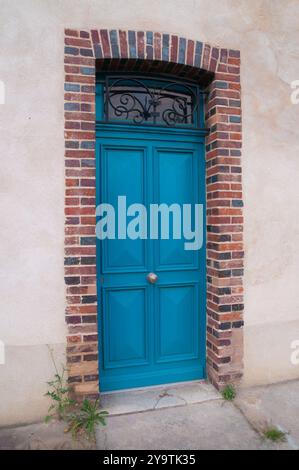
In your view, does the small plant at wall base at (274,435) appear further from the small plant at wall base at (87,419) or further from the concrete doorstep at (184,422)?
the small plant at wall base at (87,419)

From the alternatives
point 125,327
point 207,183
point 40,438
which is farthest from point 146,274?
point 40,438

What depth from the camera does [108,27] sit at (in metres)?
2.86

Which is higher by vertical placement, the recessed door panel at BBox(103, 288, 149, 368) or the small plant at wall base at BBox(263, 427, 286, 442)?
the recessed door panel at BBox(103, 288, 149, 368)

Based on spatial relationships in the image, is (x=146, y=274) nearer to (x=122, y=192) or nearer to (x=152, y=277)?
(x=152, y=277)

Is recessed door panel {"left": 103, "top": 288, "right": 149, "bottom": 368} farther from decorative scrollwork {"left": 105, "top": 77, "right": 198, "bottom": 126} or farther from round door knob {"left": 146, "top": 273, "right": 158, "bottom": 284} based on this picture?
decorative scrollwork {"left": 105, "top": 77, "right": 198, "bottom": 126}

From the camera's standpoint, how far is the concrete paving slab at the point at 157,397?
2.92 meters

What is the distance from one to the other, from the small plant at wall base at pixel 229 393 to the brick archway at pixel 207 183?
0.22 ft

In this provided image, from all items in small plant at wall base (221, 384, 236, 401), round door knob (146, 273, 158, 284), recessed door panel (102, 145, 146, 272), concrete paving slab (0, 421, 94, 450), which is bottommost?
concrete paving slab (0, 421, 94, 450)

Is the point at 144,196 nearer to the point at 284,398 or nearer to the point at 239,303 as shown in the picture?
the point at 239,303

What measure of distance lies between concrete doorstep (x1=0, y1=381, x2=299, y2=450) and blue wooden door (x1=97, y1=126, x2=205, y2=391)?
227 mm

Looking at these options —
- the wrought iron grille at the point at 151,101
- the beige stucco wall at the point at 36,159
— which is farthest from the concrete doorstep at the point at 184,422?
the wrought iron grille at the point at 151,101

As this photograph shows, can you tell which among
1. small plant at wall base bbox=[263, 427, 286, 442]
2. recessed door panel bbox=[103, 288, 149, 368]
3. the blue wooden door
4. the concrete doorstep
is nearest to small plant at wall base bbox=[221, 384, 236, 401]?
the concrete doorstep

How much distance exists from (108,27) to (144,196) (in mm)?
1429

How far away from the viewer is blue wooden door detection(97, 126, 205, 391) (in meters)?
3.12
